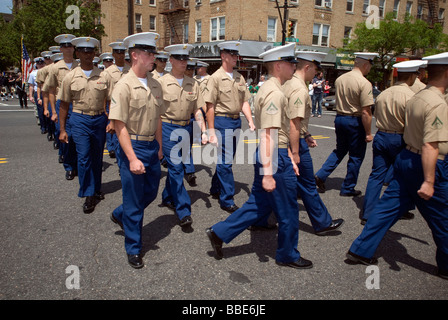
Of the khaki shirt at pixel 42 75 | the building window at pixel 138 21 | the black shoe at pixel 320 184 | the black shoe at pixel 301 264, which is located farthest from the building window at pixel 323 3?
the black shoe at pixel 301 264

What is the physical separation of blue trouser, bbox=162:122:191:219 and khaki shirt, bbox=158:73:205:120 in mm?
145

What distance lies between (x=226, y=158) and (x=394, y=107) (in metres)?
2.25

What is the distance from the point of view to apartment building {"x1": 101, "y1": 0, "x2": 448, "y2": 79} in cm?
3025

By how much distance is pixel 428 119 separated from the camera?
2.96m

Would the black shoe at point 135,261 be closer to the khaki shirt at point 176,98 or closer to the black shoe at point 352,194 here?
the khaki shirt at point 176,98

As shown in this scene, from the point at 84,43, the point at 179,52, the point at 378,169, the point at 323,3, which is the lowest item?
the point at 378,169

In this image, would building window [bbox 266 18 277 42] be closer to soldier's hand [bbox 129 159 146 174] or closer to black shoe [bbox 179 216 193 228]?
black shoe [bbox 179 216 193 228]

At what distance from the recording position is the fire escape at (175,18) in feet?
117

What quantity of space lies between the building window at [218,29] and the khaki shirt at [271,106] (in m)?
30.4

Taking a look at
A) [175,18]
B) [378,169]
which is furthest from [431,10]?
[378,169]

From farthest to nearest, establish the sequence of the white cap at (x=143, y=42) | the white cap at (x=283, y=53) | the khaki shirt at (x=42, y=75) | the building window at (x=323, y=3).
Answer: the building window at (x=323, y=3) → the khaki shirt at (x=42, y=75) → the white cap at (x=143, y=42) → the white cap at (x=283, y=53)

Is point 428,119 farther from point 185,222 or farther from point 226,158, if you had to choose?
point 185,222
